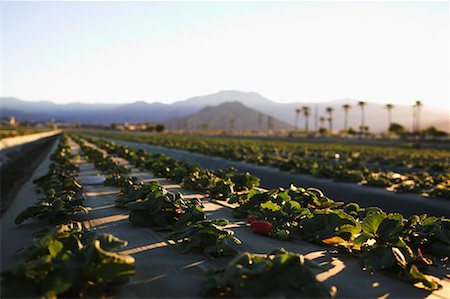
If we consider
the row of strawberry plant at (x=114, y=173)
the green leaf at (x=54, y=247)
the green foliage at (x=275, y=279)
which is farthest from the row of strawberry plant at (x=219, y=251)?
the row of strawberry plant at (x=114, y=173)

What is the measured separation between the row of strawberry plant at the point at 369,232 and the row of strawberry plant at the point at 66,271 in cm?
239

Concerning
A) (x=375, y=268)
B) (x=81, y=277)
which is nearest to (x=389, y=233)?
(x=375, y=268)

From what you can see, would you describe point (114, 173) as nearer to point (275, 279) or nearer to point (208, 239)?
point (208, 239)

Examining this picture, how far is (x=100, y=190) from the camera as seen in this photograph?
8969mm

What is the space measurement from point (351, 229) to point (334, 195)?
6.68 metres

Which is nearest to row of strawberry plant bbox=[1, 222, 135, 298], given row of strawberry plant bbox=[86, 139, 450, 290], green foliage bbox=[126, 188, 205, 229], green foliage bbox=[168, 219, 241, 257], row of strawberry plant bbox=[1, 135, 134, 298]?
row of strawberry plant bbox=[1, 135, 134, 298]

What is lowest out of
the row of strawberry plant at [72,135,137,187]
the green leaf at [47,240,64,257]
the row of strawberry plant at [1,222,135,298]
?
the row of strawberry plant at [72,135,137,187]

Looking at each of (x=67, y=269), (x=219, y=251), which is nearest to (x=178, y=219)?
(x=219, y=251)

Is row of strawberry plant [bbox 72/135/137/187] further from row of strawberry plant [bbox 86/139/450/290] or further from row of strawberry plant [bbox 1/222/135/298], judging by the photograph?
row of strawberry plant [bbox 1/222/135/298]

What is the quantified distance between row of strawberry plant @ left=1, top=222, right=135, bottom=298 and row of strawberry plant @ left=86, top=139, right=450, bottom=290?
2.39m

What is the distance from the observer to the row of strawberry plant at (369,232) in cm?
407

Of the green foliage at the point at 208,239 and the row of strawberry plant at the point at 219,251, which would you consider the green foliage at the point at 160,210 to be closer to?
the row of strawberry plant at the point at 219,251

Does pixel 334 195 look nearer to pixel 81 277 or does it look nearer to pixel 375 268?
pixel 375 268

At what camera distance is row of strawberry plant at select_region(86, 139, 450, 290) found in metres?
4.07
